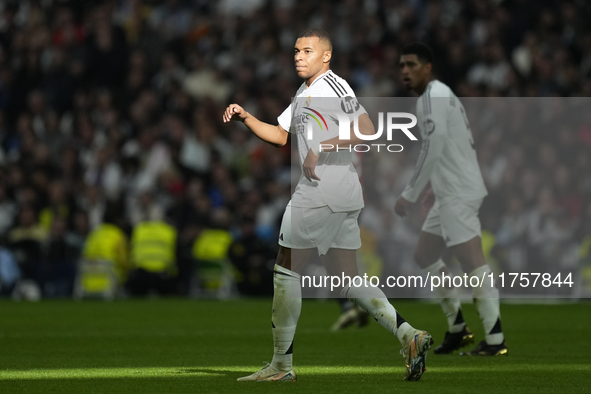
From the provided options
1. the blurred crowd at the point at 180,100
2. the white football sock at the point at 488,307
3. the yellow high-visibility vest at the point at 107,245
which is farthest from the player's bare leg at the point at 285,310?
the yellow high-visibility vest at the point at 107,245

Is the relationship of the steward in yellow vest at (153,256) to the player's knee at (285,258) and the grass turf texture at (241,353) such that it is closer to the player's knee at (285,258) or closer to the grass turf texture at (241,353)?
the grass turf texture at (241,353)

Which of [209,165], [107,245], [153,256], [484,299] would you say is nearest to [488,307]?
[484,299]

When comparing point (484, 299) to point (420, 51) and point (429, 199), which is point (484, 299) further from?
point (420, 51)

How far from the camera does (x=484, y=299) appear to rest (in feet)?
26.7

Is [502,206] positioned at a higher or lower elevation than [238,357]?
higher

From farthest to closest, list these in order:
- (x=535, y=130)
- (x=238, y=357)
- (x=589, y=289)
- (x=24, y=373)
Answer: (x=589, y=289)
(x=535, y=130)
(x=238, y=357)
(x=24, y=373)

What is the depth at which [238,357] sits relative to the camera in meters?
8.01

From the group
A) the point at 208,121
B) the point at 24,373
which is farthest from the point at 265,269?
the point at 24,373

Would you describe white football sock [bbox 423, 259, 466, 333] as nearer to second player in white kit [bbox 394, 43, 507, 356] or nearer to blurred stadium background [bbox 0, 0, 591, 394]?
second player in white kit [bbox 394, 43, 507, 356]

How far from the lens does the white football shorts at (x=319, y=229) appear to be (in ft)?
20.2

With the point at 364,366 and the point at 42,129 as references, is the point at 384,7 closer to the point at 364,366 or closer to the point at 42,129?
the point at 42,129

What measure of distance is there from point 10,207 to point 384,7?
25.3ft

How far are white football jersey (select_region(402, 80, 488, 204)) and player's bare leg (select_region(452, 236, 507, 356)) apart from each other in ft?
1.32

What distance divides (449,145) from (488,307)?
51.0 inches
